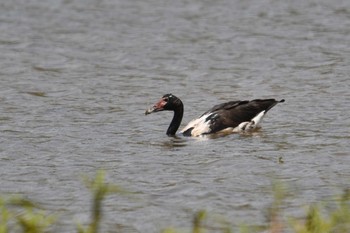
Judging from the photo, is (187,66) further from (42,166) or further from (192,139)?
(42,166)

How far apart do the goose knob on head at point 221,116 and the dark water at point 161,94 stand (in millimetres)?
230

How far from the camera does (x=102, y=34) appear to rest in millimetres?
21078

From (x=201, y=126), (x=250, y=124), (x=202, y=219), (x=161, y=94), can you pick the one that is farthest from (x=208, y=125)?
(x=202, y=219)

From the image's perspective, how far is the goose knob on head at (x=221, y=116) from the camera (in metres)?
14.3

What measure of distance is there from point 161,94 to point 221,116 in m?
2.25

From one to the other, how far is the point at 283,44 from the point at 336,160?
822cm

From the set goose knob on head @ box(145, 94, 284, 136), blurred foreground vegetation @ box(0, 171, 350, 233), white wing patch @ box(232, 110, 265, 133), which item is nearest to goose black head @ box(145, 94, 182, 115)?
goose knob on head @ box(145, 94, 284, 136)

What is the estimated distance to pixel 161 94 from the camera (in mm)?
16531

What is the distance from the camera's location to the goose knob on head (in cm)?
1430

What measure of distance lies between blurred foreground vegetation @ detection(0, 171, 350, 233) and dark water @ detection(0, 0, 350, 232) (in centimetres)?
26

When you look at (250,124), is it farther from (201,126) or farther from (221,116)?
(201,126)

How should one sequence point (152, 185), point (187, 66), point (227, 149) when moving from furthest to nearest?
point (187, 66) → point (227, 149) → point (152, 185)

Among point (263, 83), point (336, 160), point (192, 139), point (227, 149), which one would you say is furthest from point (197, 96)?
point (336, 160)

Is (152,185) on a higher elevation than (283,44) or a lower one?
higher
